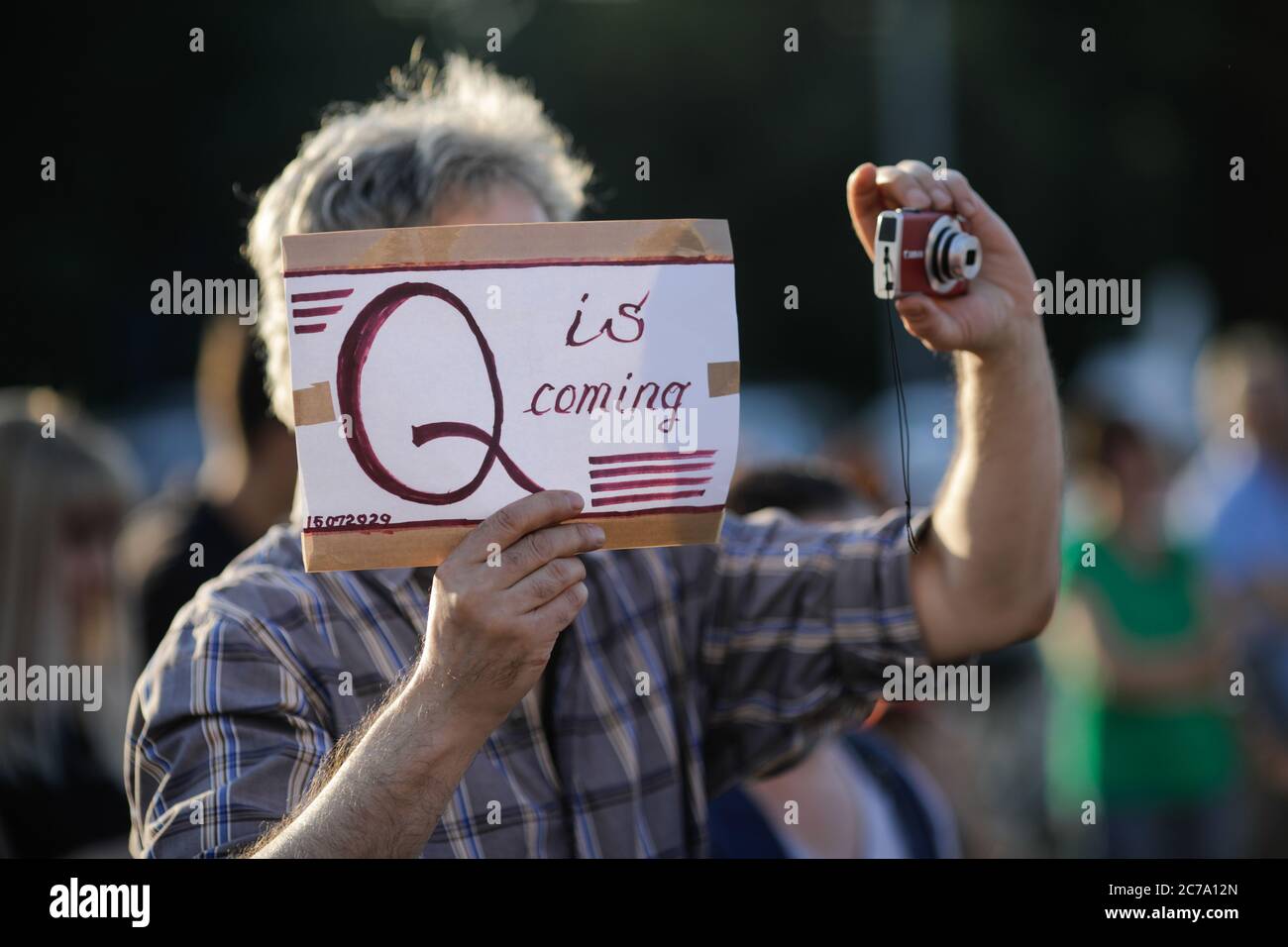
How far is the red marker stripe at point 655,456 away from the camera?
174 centimetres

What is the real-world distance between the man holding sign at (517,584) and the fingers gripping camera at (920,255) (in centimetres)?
3

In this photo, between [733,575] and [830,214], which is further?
[830,214]

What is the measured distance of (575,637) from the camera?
6.68 feet

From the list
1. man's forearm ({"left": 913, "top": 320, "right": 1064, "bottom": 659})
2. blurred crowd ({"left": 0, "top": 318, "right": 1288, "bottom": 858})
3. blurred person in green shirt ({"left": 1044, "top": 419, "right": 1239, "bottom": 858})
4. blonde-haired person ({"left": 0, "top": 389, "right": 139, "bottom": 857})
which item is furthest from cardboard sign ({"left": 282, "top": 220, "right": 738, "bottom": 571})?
blurred person in green shirt ({"left": 1044, "top": 419, "right": 1239, "bottom": 858})

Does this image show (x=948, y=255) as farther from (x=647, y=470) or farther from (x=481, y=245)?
(x=481, y=245)

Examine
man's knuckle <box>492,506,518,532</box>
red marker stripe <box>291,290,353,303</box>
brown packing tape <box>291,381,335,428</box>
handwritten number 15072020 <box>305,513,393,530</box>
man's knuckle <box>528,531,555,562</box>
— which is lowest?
man's knuckle <box>528,531,555,562</box>

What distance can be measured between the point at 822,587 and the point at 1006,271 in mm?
541

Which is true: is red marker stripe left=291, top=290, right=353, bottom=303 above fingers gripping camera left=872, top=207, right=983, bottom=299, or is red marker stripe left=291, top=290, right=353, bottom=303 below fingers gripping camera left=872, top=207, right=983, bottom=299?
below

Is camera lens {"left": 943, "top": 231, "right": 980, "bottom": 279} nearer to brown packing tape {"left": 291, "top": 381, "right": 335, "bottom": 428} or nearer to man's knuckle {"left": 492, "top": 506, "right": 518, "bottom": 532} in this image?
man's knuckle {"left": 492, "top": 506, "right": 518, "bottom": 532}

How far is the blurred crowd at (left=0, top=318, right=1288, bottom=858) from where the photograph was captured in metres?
2.95

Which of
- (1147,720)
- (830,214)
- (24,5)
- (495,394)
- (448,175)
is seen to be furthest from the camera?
(830,214)

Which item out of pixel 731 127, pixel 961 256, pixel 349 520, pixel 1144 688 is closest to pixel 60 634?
pixel 349 520

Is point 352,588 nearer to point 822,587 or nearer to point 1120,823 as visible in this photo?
point 822,587

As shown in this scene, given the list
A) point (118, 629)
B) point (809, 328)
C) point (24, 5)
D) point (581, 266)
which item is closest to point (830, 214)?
point (809, 328)
